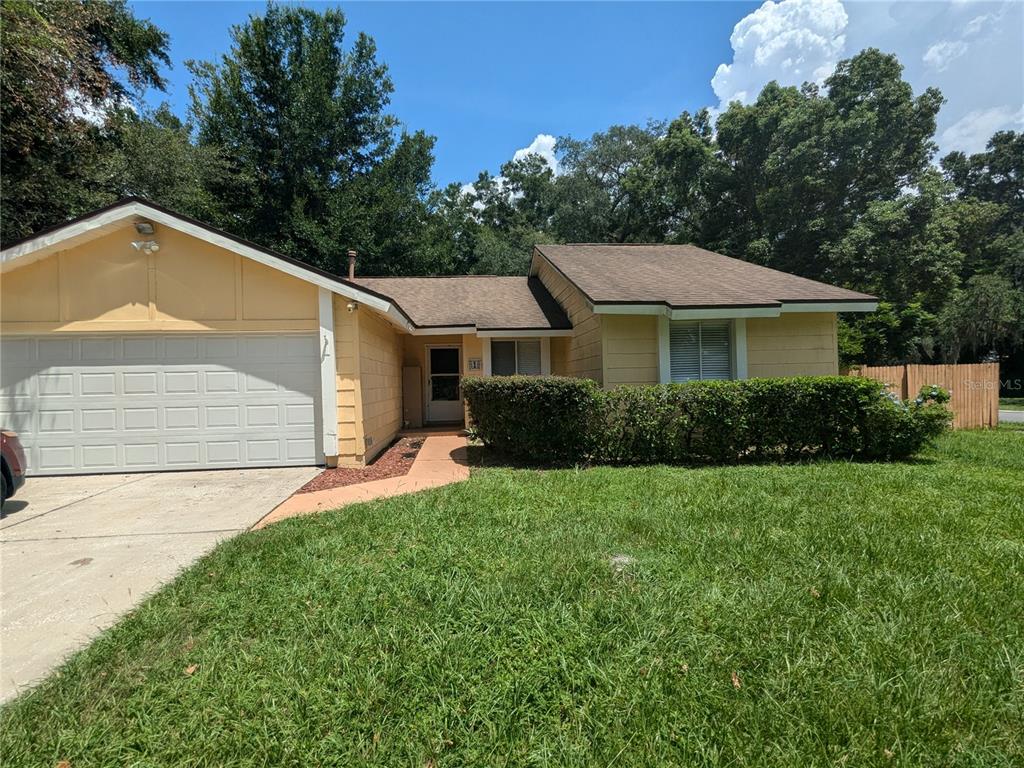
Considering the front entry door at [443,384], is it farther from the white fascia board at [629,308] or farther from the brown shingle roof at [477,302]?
the white fascia board at [629,308]

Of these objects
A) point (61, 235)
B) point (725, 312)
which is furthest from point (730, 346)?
point (61, 235)

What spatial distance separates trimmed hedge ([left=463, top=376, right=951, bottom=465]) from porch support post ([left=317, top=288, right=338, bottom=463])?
2828 millimetres

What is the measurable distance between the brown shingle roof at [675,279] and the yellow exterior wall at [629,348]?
0.55 metres

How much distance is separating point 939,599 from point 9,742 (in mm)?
4922

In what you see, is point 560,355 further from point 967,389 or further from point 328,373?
point 967,389

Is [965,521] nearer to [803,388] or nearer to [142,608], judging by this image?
[803,388]

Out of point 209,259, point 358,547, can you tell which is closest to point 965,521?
point 358,547

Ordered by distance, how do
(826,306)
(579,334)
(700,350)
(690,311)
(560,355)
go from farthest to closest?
(560,355) < (579,334) < (700,350) < (826,306) < (690,311)

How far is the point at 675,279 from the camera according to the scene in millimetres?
10938

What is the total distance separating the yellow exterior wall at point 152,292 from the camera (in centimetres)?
754

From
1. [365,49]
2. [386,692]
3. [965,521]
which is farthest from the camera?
[365,49]

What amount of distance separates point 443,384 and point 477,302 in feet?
8.92

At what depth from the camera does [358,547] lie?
403cm

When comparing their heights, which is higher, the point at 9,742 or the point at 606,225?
the point at 606,225
